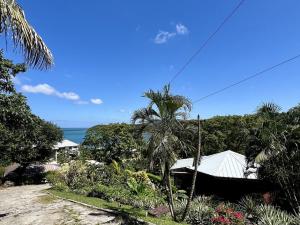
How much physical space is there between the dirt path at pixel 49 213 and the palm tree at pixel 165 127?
311 centimetres

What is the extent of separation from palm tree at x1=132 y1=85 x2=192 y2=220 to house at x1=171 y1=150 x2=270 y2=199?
7.14 metres

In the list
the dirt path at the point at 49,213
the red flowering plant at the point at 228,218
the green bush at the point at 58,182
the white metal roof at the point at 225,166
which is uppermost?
the white metal roof at the point at 225,166

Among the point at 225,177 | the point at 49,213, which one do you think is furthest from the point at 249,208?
the point at 49,213

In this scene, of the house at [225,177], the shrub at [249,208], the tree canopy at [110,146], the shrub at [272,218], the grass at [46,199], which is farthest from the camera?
the tree canopy at [110,146]

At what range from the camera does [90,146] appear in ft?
104

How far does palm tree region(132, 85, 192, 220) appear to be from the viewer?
13.5 m

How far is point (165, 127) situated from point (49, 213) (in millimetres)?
6577

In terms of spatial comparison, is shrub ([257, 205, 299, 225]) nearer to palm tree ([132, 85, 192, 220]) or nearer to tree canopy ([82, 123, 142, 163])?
palm tree ([132, 85, 192, 220])

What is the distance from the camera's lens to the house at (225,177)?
20422 millimetres

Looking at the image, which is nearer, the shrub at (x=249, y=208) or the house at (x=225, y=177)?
the shrub at (x=249, y=208)

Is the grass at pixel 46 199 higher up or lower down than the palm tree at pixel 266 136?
lower down

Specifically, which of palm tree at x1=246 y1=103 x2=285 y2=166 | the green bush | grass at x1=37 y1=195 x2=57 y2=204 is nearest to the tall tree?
palm tree at x1=246 y1=103 x2=285 y2=166

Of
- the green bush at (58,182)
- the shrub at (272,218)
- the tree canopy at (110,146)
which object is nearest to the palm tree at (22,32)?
the shrub at (272,218)

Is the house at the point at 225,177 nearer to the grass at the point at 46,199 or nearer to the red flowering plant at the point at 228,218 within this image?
the red flowering plant at the point at 228,218
